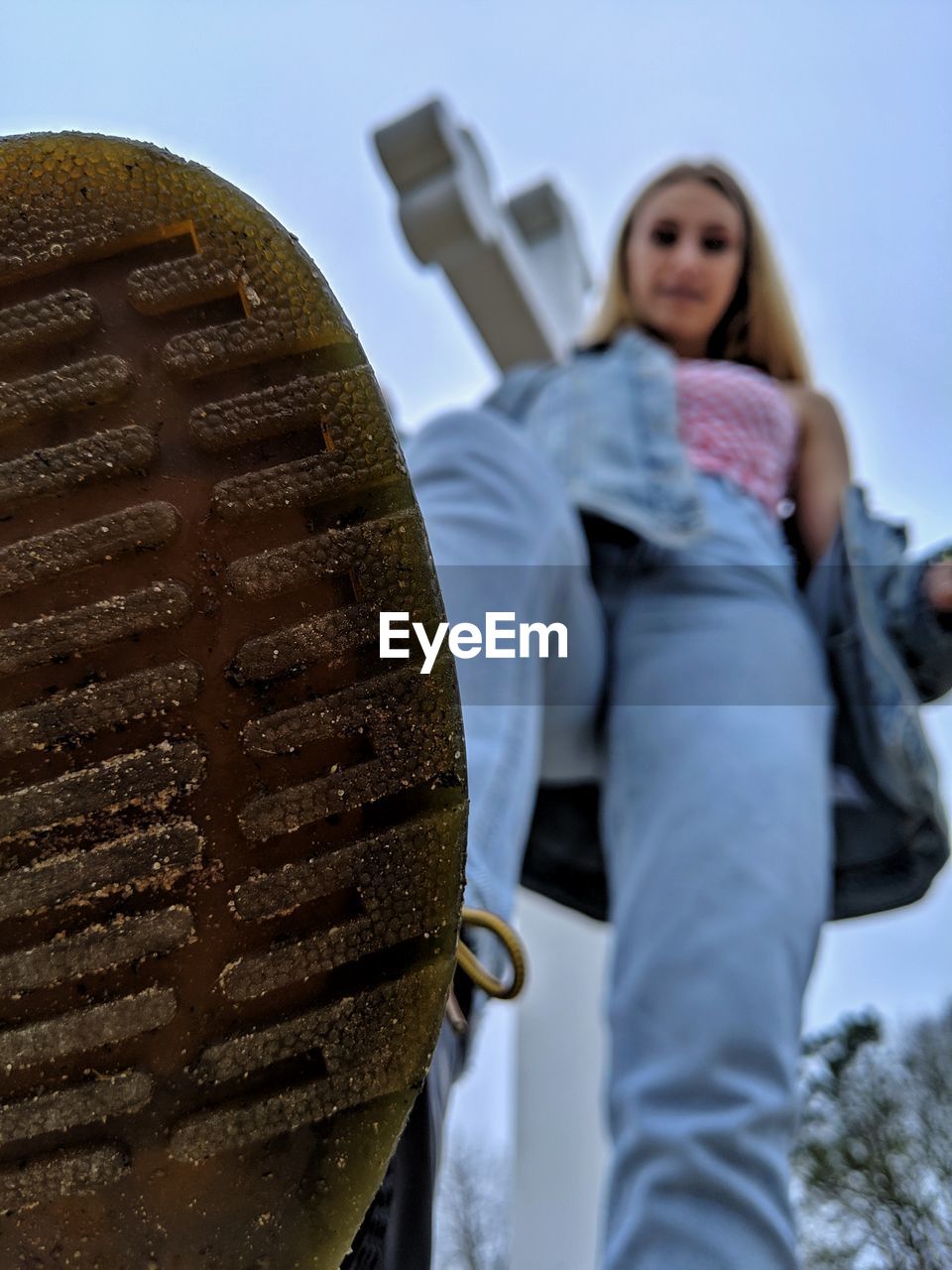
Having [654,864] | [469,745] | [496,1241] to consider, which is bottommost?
[496,1241]

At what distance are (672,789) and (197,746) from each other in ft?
1.29

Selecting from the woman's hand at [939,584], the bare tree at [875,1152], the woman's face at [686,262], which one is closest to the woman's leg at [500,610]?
the woman's hand at [939,584]

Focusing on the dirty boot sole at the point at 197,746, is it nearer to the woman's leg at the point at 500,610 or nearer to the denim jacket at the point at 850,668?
the woman's leg at the point at 500,610

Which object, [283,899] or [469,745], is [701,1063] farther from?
[283,899]

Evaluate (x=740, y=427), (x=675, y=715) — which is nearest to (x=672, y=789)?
(x=675, y=715)

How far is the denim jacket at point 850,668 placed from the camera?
76 centimetres

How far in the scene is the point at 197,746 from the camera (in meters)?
0.34

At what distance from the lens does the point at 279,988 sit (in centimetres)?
34

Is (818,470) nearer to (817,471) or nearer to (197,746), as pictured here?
(817,471)

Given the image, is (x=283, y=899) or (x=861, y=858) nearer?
(x=283, y=899)

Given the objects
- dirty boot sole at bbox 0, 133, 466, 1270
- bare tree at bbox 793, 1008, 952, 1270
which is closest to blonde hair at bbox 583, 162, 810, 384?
bare tree at bbox 793, 1008, 952, 1270

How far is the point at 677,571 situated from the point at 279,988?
1.66 ft

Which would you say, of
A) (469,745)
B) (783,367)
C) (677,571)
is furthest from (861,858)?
(783,367)

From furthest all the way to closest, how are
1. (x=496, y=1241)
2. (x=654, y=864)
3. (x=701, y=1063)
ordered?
(x=496, y=1241) < (x=654, y=864) < (x=701, y=1063)
